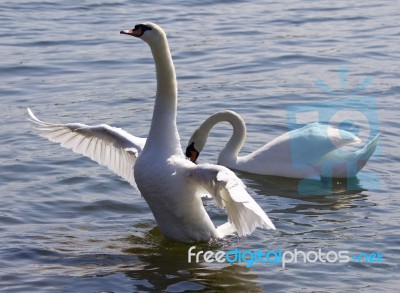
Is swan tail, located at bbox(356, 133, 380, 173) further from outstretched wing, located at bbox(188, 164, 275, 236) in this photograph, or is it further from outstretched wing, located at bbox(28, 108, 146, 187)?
outstretched wing, located at bbox(188, 164, 275, 236)

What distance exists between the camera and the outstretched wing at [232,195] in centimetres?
641

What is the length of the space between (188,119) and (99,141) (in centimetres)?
289

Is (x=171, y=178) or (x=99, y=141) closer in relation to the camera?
(x=171, y=178)

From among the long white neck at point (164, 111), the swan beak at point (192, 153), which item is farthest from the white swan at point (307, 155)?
the long white neck at point (164, 111)

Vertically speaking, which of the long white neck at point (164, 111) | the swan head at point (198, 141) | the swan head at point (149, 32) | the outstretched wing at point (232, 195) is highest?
the swan head at point (149, 32)

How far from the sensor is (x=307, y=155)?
10000 millimetres

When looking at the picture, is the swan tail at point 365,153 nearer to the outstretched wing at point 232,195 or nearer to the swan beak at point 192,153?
the swan beak at point 192,153

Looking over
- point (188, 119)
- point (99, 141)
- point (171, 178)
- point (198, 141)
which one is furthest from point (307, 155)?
point (171, 178)

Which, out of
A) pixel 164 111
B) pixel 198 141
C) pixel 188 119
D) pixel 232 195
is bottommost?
pixel 232 195

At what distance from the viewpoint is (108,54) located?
568 inches

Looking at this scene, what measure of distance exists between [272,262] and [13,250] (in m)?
1.96

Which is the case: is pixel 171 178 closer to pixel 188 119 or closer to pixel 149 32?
pixel 149 32

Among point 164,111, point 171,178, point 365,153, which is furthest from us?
point 365,153

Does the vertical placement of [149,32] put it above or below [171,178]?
above
